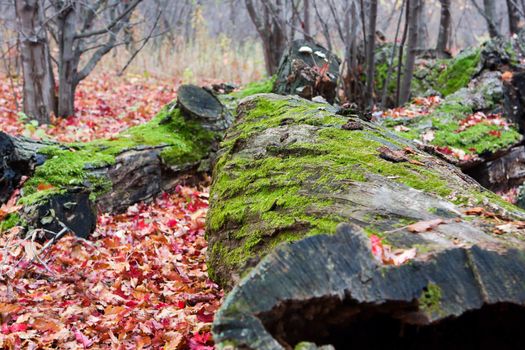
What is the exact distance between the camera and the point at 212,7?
31.4 meters

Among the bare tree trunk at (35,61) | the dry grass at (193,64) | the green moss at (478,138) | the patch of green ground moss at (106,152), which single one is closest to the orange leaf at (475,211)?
the patch of green ground moss at (106,152)

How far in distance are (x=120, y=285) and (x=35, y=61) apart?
6273 mm

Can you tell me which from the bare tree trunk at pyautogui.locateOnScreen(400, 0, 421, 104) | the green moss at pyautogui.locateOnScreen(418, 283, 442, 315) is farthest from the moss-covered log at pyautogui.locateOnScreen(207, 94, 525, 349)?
the bare tree trunk at pyautogui.locateOnScreen(400, 0, 421, 104)

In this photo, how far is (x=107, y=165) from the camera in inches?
201

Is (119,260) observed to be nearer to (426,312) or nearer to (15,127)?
(426,312)

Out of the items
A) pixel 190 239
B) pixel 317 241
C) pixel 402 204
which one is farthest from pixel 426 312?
pixel 190 239

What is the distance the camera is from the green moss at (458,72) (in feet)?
28.7

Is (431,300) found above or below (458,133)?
above

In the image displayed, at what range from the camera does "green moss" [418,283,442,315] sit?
140cm

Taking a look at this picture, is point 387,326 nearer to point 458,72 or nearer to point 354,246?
point 354,246

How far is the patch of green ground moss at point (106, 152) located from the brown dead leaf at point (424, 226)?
3538 millimetres

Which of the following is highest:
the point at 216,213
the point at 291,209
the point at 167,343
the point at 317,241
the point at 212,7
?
the point at 212,7

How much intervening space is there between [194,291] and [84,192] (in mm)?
1756

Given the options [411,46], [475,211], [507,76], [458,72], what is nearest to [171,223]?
[475,211]
